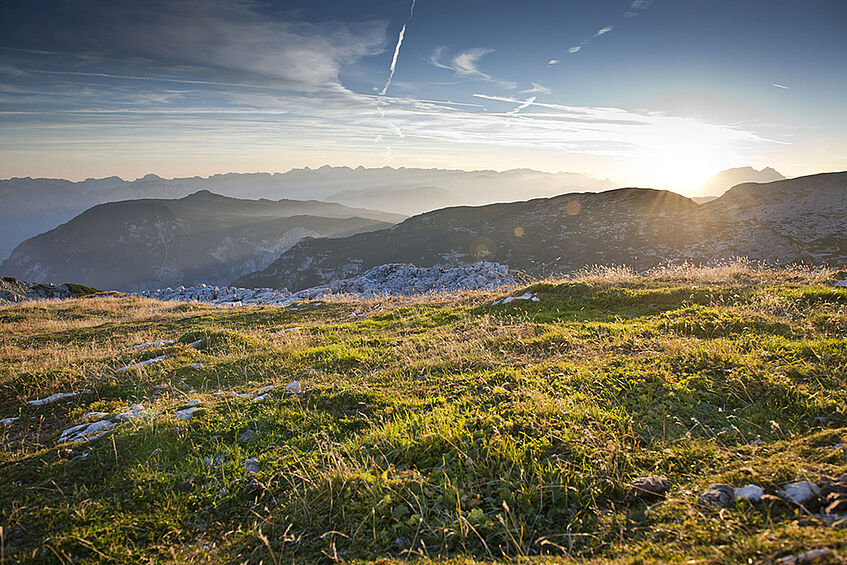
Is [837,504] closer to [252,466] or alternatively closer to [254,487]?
[254,487]

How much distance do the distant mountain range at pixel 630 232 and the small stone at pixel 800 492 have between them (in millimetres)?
41452

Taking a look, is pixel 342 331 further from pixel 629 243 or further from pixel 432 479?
pixel 629 243

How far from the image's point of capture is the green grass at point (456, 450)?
3146 mm

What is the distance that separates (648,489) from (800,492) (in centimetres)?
102

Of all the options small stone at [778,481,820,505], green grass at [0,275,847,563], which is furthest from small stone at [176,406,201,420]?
small stone at [778,481,820,505]

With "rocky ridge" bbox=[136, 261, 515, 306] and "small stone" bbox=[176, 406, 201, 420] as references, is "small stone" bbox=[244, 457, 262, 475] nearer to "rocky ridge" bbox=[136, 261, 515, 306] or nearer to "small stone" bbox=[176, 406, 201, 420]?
"small stone" bbox=[176, 406, 201, 420]

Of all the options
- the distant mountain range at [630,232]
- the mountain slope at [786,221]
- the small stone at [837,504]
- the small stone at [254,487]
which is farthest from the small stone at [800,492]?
the mountain slope at [786,221]

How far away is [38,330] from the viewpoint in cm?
1535

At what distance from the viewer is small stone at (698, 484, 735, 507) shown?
10.2 feet

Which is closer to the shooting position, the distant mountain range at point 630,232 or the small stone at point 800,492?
the small stone at point 800,492

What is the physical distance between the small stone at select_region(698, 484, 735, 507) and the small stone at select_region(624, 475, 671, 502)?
0.91 ft

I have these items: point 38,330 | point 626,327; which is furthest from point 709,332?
point 38,330

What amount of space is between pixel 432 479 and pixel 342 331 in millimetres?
7949

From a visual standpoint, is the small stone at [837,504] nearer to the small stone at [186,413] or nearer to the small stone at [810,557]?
the small stone at [810,557]
